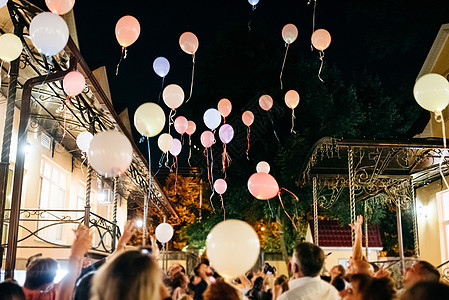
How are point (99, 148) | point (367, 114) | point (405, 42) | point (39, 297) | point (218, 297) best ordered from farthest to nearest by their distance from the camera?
point (367, 114)
point (405, 42)
point (99, 148)
point (39, 297)
point (218, 297)

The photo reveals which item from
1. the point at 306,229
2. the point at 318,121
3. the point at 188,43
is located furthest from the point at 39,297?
the point at 306,229

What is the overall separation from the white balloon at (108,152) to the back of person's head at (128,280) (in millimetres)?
3168

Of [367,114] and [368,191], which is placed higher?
[367,114]

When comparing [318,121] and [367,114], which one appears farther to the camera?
[367,114]

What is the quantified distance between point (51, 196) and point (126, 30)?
7.18 m

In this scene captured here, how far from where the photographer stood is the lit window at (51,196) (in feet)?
43.7

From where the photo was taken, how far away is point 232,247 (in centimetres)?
373

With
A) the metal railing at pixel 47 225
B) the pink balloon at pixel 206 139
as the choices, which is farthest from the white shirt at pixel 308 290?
the pink balloon at pixel 206 139

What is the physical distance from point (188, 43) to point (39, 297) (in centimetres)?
840

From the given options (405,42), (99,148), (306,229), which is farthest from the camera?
(306,229)

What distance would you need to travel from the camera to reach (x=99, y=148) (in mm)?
5398

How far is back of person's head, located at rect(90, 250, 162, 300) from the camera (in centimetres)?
227

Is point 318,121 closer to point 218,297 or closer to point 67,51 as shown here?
point 67,51

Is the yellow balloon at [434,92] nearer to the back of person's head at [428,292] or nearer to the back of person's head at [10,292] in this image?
the back of person's head at [428,292]
